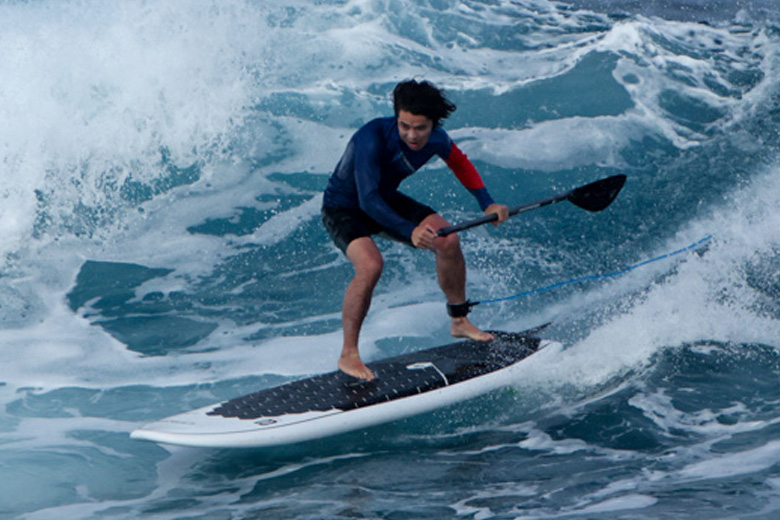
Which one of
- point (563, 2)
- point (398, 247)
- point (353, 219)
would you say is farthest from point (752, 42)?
point (353, 219)

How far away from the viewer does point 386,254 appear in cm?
687

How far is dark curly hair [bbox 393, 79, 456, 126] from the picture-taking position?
12.8 ft

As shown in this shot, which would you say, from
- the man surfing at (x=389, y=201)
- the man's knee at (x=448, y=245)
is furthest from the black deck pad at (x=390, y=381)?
the man's knee at (x=448, y=245)

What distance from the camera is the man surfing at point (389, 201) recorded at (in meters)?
3.99

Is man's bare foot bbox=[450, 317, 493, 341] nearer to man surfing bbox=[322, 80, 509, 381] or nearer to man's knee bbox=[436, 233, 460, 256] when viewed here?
man surfing bbox=[322, 80, 509, 381]

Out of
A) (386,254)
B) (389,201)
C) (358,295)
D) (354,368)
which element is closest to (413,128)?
(389,201)

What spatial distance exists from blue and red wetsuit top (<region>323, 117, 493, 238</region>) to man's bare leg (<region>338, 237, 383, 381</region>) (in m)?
0.16

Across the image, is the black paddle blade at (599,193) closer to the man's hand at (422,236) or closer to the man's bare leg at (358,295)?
the man's hand at (422,236)

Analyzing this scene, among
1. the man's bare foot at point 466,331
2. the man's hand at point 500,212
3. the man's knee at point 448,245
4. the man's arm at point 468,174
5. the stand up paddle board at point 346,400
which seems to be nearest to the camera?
the stand up paddle board at point 346,400

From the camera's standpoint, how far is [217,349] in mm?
5621

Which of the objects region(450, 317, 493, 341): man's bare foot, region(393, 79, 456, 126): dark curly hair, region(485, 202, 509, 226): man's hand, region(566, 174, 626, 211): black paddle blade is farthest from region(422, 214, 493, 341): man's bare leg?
region(566, 174, 626, 211): black paddle blade

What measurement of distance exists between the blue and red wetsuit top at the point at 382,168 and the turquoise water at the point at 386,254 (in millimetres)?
1016

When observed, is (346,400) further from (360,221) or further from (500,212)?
(500,212)

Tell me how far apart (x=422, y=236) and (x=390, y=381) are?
77 cm
